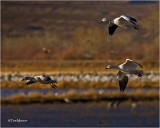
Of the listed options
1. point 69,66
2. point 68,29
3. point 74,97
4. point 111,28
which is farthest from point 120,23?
point 68,29

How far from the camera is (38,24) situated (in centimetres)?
11312

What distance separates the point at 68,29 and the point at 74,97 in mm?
83273

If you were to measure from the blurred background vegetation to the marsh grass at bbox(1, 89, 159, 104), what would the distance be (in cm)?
3376

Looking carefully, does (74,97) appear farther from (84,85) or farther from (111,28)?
(111,28)

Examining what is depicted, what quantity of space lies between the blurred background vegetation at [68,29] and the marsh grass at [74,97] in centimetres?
3376

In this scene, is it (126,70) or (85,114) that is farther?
(85,114)

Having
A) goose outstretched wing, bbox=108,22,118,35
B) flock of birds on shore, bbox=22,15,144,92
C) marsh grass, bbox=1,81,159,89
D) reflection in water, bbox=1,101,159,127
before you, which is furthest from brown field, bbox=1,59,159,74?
flock of birds on shore, bbox=22,15,144,92

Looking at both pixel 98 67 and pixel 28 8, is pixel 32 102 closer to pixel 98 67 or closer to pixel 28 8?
pixel 98 67

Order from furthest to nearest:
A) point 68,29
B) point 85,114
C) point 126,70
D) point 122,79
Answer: point 68,29 → point 85,114 → point 122,79 → point 126,70

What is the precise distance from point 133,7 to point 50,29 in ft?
82.8

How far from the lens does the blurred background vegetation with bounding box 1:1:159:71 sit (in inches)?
2857

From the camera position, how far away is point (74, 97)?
30.1m

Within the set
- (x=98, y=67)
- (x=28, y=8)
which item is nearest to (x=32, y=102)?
(x=98, y=67)

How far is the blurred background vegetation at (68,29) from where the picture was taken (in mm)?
72562
